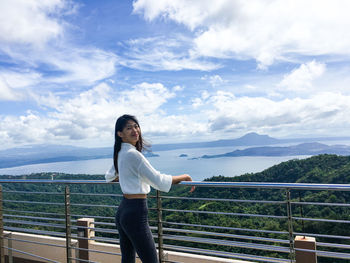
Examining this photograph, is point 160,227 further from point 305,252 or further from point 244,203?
point 244,203

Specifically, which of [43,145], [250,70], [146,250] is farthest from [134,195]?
[43,145]

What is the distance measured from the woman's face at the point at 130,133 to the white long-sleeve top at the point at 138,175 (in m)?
0.11

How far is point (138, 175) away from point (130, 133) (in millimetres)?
295

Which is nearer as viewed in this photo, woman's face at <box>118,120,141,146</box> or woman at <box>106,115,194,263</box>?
woman at <box>106,115,194,263</box>

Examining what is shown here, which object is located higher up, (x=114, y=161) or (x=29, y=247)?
(x=114, y=161)

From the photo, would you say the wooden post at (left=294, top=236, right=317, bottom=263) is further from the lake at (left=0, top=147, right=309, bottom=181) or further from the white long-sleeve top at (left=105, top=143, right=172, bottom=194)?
the lake at (left=0, top=147, right=309, bottom=181)

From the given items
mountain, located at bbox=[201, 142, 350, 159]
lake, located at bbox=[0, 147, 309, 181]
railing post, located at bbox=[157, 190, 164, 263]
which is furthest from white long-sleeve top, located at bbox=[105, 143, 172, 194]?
mountain, located at bbox=[201, 142, 350, 159]

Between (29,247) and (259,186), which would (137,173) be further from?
(29,247)

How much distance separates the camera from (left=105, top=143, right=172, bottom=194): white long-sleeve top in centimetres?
183

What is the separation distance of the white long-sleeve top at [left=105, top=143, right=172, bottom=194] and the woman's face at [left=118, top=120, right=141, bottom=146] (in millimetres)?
114

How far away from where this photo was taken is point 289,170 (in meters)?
20.6

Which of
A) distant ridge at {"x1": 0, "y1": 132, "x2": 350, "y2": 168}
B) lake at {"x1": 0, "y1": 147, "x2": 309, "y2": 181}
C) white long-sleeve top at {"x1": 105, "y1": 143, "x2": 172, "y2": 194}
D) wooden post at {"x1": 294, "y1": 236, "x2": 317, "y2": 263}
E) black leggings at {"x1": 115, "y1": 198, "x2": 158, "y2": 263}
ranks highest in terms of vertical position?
distant ridge at {"x1": 0, "y1": 132, "x2": 350, "y2": 168}

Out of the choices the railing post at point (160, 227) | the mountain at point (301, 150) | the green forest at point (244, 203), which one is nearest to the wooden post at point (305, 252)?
the railing post at point (160, 227)

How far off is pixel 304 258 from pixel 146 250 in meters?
1.11
